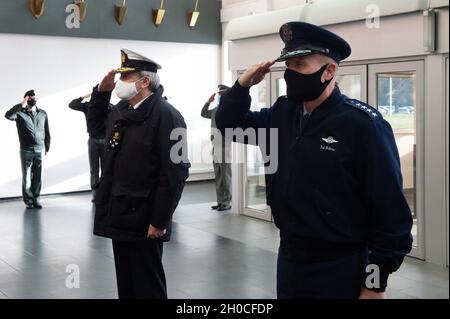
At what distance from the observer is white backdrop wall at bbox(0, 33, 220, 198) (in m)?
9.90

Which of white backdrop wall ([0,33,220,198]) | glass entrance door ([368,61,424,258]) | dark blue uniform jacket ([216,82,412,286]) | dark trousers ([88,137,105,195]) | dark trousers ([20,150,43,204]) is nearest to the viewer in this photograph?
dark blue uniform jacket ([216,82,412,286])

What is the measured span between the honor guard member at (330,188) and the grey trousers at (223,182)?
661cm

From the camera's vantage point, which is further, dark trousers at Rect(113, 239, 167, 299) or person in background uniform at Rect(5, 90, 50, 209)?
person in background uniform at Rect(5, 90, 50, 209)

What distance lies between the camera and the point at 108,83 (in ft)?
11.5

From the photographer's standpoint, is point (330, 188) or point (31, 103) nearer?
point (330, 188)

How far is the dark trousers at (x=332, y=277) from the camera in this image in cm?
213

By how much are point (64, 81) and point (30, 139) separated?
1719 millimetres

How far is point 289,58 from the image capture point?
2.24 metres

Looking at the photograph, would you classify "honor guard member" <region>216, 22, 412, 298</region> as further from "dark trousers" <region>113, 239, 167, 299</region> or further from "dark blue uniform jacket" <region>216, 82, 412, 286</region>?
"dark trousers" <region>113, 239, 167, 299</region>

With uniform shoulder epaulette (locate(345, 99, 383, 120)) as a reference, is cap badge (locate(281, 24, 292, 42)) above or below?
above

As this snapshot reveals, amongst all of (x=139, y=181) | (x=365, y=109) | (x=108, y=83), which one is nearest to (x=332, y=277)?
(x=365, y=109)

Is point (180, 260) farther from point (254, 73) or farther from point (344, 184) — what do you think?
point (344, 184)

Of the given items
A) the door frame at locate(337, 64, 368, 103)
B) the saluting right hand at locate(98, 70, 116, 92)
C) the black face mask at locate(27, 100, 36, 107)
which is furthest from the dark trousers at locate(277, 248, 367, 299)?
the black face mask at locate(27, 100, 36, 107)

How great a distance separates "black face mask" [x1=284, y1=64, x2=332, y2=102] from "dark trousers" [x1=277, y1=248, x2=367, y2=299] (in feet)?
1.92
